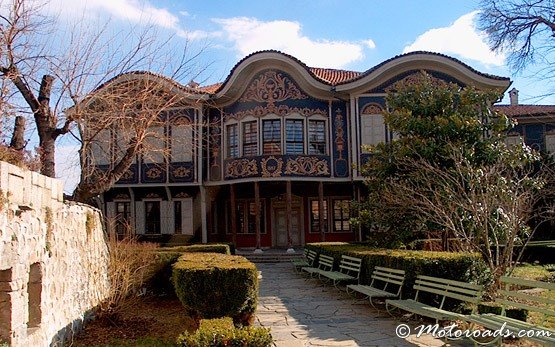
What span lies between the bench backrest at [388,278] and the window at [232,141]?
1128cm

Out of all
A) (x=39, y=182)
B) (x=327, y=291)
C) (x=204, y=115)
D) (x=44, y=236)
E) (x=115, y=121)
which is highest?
(x=204, y=115)

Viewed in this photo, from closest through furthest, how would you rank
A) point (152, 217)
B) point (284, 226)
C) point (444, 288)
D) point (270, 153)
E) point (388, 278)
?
point (444, 288), point (388, 278), point (270, 153), point (152, 217), point (284, 226)

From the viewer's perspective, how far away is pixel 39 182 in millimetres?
6492

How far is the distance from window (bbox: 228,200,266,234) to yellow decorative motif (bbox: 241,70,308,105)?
4.60 meters

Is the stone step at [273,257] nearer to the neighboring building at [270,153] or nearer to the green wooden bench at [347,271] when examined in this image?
the neighboring building at [270,153]

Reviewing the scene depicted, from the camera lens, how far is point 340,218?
21688mm

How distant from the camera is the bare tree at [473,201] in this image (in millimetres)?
9727

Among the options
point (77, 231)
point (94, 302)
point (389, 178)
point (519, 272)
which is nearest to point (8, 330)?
point (77, 231)

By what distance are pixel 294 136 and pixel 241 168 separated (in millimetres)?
2458

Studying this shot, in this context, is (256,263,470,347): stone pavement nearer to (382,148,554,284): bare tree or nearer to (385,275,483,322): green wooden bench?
(385,275,483,322): green wooden bench

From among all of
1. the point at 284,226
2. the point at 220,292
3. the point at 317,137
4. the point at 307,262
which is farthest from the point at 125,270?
the point at 284,226

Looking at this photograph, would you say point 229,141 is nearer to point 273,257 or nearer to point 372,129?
point 273,257

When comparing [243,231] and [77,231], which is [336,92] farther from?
[77,231]

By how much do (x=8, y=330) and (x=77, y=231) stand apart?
3067 millimetres
